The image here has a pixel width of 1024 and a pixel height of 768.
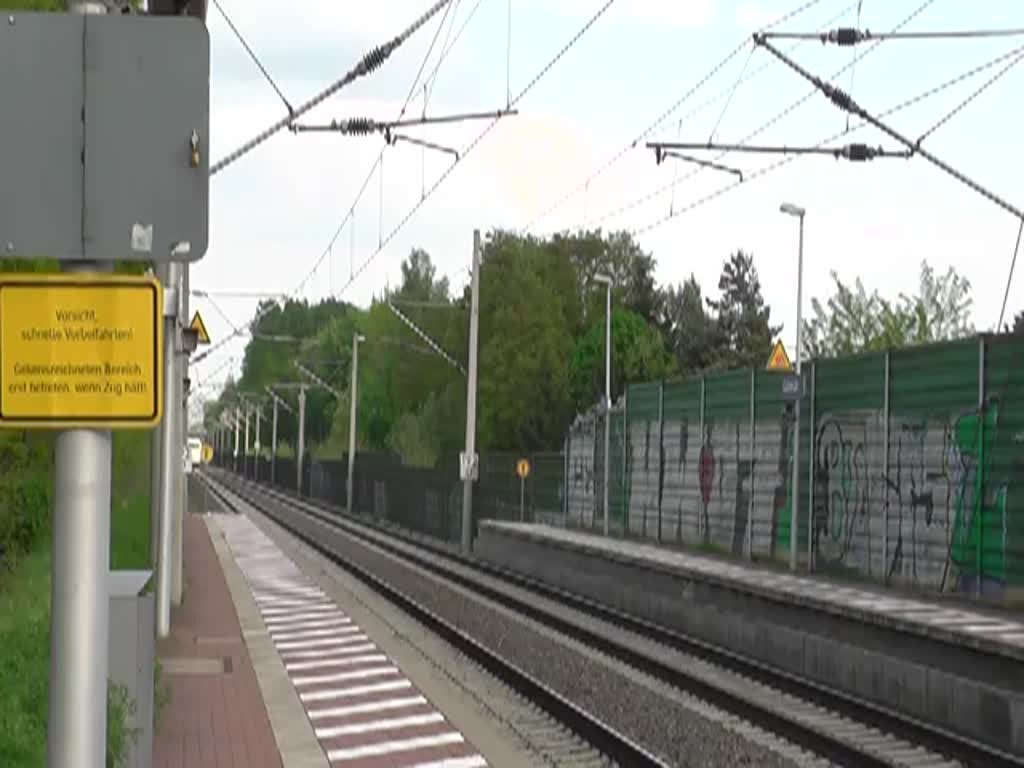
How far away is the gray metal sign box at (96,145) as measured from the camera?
5004mm

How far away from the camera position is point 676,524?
39375 millimetres

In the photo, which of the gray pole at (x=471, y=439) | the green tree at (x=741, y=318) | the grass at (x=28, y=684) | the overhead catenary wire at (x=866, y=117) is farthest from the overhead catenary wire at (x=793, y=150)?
the green tree at (x=741, y=318)

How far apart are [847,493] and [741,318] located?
117 m

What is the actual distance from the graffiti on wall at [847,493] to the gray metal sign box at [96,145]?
20339 millimetres

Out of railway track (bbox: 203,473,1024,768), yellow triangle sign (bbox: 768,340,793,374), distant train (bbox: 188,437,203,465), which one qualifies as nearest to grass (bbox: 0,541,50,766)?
railway track (bbox: 203,473,1024,768)

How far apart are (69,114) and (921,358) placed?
23293 mm

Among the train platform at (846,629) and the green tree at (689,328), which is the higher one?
the green tree at (689,328)

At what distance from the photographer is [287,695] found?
16875 millimetres

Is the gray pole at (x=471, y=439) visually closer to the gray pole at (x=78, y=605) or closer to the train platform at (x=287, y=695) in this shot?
the train platform at (x=287, y=695)

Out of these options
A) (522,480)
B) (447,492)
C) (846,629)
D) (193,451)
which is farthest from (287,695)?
(447,492)

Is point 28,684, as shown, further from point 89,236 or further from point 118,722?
point 89,236

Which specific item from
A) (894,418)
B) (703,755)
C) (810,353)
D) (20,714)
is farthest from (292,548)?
(810,353)

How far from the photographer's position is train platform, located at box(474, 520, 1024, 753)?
52.5ft

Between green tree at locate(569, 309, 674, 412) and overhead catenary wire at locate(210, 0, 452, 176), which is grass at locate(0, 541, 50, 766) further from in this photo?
green tree at locate(569, 309, 674, 412)
